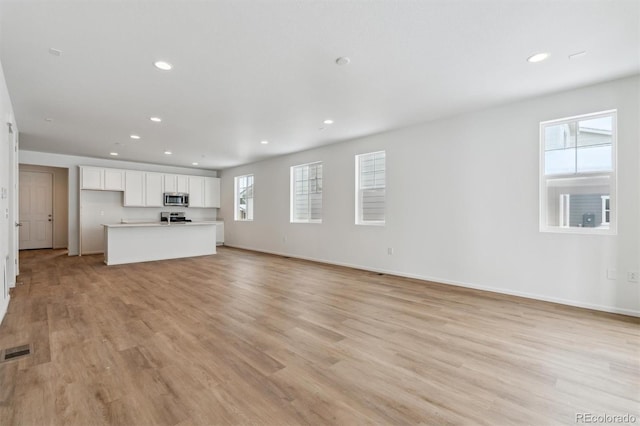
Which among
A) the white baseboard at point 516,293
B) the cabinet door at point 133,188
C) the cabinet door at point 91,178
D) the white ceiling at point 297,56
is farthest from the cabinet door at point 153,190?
the white baseboard at point 516,293

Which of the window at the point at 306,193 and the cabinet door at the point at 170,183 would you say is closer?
the window at the point at 306,193

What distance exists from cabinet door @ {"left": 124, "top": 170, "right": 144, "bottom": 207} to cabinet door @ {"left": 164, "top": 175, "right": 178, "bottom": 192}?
2.06 feet

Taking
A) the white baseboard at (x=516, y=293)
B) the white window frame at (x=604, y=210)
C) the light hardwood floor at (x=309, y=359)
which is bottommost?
the light hardwood floor at (x=309, y=359)

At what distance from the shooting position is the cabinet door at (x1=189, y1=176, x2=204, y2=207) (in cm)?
934

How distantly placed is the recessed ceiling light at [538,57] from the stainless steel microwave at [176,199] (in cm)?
898

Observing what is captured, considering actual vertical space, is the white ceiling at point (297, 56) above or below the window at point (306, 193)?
above

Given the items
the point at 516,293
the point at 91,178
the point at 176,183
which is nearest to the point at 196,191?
the point at 176,183

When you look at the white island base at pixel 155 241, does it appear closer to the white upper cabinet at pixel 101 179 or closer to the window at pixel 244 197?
the window at pixel 244 197

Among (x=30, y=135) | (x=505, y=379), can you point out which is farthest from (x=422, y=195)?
(x=30, y=135)

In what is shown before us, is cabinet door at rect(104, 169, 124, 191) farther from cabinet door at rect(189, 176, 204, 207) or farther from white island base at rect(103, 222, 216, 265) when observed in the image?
white island base at rect(103, 222, 216, 265)

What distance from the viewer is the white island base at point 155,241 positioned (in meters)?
6.18

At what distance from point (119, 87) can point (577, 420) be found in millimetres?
5018

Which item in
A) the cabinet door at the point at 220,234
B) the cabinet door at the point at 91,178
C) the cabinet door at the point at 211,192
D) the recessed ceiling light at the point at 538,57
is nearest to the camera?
the recessed ceiling light at the point at 538,57

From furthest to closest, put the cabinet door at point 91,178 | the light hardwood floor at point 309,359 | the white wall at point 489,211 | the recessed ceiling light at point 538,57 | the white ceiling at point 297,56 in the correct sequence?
the cabinet door at point 91,178
the white wall at point 489,211
the recessed ceiling light at point 538,57
the white ceiling at point 297,56
the light hardwood floor at point 309,359
